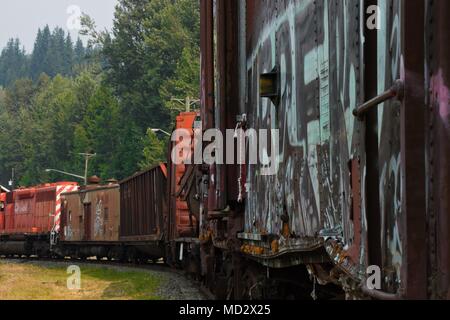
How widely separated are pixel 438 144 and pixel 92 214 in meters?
31.2

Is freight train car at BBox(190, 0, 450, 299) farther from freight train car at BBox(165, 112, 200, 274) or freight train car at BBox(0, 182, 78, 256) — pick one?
freight train car at BBox(0, 182, 78, 256)

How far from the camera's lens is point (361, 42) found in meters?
3.80

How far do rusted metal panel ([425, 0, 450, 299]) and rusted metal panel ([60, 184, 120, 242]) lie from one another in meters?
27.2

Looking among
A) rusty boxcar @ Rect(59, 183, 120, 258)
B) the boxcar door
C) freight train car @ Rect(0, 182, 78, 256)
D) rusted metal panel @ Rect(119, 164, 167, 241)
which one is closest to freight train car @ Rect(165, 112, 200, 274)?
rusted metal panel @ Rect(119, 164, 167, 241)

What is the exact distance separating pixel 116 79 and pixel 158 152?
2019cm

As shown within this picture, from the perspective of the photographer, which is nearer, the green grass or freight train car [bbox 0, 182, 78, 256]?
the green grass

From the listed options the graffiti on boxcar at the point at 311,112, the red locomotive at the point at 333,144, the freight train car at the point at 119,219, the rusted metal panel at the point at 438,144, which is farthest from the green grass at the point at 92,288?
the rusted metal panel at the point at 438,144

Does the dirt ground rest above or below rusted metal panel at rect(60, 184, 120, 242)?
below

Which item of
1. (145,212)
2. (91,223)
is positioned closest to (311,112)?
(145,212)

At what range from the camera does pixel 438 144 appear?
2.88 metres

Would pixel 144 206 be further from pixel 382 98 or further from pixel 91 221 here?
pixel 382 98

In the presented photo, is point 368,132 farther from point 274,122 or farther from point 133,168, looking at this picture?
point 133,168

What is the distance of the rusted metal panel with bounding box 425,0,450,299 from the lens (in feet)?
9.18
